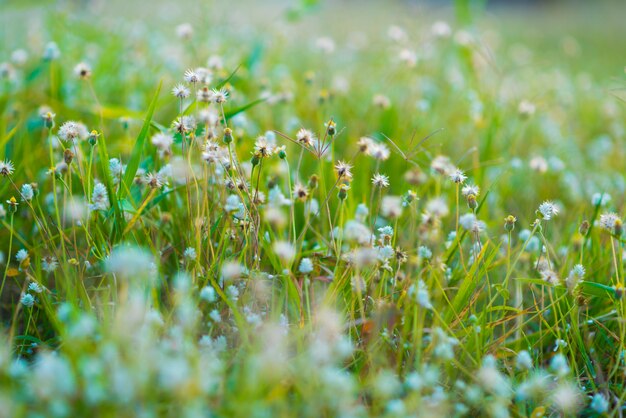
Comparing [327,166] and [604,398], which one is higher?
[327,166]

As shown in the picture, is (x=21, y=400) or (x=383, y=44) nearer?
(x=21, y=400)

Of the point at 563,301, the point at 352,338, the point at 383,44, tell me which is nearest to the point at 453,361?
the point at 352,338

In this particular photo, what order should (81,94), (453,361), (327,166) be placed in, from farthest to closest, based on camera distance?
(81,94) → (327,166) → (453,361)

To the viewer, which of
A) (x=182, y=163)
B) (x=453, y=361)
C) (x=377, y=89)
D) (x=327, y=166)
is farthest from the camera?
(x=377, y=89)

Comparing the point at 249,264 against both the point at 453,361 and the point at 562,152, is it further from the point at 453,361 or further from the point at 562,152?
the point at 562,152

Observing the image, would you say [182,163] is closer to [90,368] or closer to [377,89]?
[90,368]

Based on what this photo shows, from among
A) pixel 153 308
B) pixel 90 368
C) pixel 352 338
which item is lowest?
pixel 352 338
